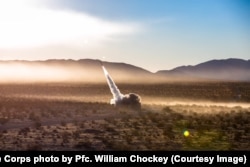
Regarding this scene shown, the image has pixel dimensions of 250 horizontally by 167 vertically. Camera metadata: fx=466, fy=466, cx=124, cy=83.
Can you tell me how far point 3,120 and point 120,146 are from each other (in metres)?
14.7

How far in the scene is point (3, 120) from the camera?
1334 inches

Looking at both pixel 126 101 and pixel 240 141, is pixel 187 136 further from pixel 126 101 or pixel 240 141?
pixel 126 101

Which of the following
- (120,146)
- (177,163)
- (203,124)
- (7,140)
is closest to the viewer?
(177,163)

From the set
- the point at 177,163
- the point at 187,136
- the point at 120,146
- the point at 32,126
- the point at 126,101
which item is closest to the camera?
the point at 177,163

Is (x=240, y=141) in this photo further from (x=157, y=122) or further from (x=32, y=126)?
(x=32, y=126)

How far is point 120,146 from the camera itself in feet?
72.1

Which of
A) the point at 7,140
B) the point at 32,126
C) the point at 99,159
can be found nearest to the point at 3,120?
the point at 32,126

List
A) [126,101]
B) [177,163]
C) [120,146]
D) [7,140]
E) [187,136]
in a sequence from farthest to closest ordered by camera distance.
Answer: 1. [126,101]
2. [187,136]
3. [7,140]
4. [120,146]
5. [177,163]

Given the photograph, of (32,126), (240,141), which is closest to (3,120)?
(32,126)

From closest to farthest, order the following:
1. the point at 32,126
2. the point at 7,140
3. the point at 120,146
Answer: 1. the point at 120,146
2. the point at 7,140
3. the point at 32,126

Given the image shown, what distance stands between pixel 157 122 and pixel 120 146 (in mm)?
11749

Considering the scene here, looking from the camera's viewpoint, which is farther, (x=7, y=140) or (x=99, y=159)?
(x=7, y=140)

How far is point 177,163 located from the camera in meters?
15.3

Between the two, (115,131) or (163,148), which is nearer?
(163,148)
